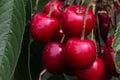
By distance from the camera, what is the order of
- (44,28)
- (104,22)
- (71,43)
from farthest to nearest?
(104,22) < (44,28) < (71,43)

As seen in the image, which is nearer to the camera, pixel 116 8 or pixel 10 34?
pixel 10 34

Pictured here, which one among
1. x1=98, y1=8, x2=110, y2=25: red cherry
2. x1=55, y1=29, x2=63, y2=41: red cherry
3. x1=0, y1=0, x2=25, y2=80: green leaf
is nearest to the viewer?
x1=0, y1=0, x2=25, y2=80: green leaf

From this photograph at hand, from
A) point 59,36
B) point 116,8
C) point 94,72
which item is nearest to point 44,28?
point 59,36

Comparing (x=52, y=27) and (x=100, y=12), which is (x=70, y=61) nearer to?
(x=52, y=27)

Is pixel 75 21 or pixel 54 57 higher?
pixel 75 21

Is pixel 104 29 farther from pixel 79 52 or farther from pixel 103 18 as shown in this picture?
pixel 79 52

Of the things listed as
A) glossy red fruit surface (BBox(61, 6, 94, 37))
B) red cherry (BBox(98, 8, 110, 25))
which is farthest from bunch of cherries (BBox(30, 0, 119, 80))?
red cherry (BBox(98, 8, 110, 25))

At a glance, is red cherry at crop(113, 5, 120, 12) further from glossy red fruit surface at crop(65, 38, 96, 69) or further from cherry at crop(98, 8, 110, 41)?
glossy red fruit surface at crop(65, 38, 96, 69)

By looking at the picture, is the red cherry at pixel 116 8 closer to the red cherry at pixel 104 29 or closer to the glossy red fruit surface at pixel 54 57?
the red cherry at pixel 104 29
